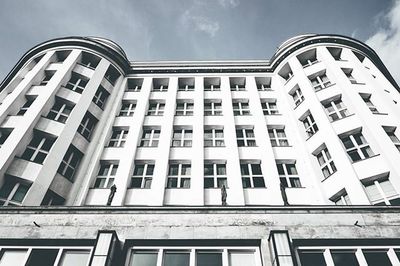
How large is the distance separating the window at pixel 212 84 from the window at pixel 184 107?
111 inches

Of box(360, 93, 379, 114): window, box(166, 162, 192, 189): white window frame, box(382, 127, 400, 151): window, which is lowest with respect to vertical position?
box(166, 162, 192, 189): white window frame

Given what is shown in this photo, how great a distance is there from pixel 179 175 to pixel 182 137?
3434 mm

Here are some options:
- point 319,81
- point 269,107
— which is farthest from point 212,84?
point 319,81

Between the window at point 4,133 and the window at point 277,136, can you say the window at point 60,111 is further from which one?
the window at point 277,136

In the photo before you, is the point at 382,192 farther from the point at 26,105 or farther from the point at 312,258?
the point at 26,105

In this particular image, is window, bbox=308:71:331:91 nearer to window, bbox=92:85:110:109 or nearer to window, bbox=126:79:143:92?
window, bbox=126:79:143:92

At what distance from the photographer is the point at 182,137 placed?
19328 mm

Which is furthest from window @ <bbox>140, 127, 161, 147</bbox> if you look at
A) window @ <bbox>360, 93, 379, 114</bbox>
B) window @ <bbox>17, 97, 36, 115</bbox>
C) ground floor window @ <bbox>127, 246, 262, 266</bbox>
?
window @ <bbox>360, 93, 379, 114</bbox>

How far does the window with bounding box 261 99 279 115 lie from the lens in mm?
21625

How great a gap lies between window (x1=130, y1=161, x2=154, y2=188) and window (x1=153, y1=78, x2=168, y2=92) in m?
8.86

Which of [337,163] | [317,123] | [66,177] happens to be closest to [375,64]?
[317,123]

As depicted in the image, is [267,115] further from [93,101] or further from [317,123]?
[93,101]

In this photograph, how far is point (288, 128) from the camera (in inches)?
774

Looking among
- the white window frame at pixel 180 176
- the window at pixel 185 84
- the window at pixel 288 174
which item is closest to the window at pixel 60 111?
the white window frame at pixel 180 176
